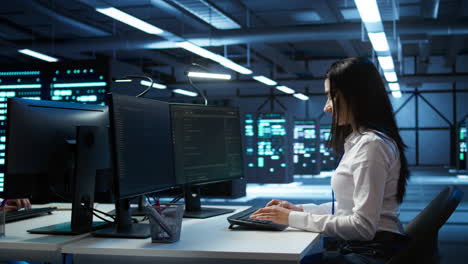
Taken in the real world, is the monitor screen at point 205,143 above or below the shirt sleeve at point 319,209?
above

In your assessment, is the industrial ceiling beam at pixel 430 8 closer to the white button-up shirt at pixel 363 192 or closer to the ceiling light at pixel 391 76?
the ceiling light at pixel 391 76

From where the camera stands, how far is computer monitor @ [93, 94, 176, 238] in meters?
2.08

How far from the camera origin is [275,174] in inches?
552

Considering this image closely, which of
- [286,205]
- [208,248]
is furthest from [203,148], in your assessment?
[208,248]

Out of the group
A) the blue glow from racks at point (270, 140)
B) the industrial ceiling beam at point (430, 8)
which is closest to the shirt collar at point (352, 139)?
the industrial ceiling beam at point (430, 8)

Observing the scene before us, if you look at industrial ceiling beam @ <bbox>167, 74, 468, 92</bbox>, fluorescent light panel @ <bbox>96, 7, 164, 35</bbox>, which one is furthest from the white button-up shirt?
industrial ceiling beam @ <bbox>167, 74, 468, 92</bbox>

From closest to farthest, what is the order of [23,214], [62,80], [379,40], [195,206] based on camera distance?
[23,214], [195,206], [62,80], [379,40]

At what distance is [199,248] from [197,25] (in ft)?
30.9

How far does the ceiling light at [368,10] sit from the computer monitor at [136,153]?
4.09 metres

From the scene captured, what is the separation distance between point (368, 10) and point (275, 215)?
4.60 meters

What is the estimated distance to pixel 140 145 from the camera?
2.25 m

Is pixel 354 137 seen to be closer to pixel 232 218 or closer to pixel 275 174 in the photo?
pixel 232 218

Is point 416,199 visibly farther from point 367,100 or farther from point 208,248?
point 208,248

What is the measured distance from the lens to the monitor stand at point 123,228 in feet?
7.16
